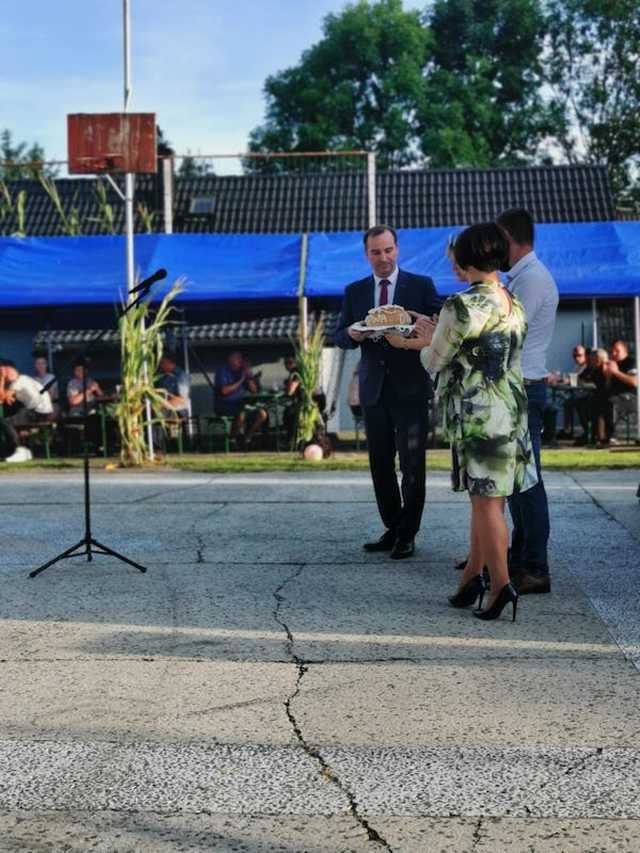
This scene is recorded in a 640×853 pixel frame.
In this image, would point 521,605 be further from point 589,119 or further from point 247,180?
point 589,119

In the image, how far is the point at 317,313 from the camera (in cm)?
1948

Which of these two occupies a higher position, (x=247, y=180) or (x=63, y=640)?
(x=247, y=180)

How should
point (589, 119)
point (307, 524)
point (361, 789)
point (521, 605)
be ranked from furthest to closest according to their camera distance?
point (589, 119)
point (307, 524)
point (521, 605)
point (361, 789)

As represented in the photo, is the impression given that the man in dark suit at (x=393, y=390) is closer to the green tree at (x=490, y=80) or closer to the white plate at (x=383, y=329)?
the white plate at (x=383, y=329)

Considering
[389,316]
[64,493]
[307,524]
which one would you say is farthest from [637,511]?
[64,493]

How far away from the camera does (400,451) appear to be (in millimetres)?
7703

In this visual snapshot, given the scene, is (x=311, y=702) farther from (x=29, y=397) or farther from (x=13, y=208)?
(x=13, y=208)

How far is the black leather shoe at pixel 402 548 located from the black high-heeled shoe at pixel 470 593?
151cm

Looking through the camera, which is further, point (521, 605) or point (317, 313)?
point (317, 313)

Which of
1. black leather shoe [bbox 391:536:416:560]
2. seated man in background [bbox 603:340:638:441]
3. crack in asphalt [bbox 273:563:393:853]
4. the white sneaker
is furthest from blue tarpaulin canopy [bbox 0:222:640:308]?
crack in asphalt [bbox 273:563:393:853]

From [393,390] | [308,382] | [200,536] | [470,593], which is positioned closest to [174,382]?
[308,382]

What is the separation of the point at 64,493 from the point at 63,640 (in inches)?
246

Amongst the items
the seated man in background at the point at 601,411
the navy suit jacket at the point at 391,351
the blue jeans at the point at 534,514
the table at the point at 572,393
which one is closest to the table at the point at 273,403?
the table at the point at 572,393

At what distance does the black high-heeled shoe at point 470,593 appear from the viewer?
611cm
